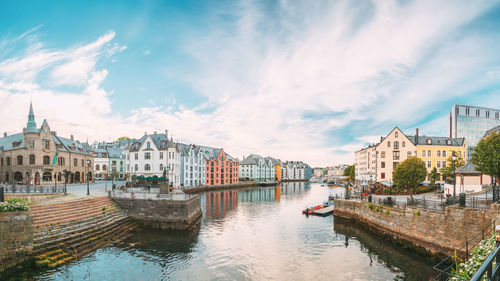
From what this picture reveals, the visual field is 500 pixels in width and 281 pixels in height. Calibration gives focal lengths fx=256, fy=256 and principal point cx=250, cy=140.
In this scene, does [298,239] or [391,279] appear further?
[298,239]

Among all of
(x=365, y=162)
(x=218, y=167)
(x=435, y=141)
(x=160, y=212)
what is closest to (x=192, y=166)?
(x=218, y=167)

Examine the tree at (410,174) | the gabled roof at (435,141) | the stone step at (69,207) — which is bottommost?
the stone step at (69,207)

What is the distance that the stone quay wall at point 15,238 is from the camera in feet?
56.7

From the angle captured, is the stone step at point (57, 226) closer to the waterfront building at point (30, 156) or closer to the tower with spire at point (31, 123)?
the waterfront building at point (30, 156)

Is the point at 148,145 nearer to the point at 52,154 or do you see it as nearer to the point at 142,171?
the point at 142,171

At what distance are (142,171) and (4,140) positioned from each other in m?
28.6

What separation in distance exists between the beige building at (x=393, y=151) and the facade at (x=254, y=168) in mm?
75095

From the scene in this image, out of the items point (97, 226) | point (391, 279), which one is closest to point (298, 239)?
point (391, 279)

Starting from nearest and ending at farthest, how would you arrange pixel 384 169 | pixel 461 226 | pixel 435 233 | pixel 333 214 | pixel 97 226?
pixel 461 226 → pixel 435 233 → pixel 97 226 → pixel 333 214 → pixel 384 169

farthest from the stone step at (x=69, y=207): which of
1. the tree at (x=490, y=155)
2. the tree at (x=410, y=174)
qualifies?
the tree at (x=490, y=155)

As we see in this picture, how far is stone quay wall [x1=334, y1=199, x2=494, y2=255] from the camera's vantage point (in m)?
19.2

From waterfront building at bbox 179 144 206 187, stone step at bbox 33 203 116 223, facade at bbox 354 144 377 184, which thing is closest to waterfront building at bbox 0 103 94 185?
stone step at bbox 33 203 116 223

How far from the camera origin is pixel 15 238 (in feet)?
58.6

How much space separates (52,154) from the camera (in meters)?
52.5
